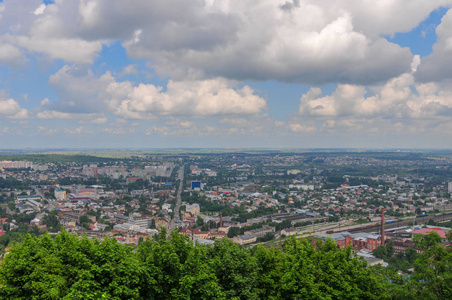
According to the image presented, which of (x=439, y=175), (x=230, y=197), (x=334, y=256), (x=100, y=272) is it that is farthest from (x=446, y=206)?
(x=100, y=272)

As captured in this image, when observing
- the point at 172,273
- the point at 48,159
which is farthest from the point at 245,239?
the point at 48,159

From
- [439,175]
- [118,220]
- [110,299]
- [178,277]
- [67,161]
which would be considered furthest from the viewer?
[67,161]

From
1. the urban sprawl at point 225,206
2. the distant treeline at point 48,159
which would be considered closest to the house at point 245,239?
the urban sprawl at point 225,206

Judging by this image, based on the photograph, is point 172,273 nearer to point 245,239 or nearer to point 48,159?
point 245,239

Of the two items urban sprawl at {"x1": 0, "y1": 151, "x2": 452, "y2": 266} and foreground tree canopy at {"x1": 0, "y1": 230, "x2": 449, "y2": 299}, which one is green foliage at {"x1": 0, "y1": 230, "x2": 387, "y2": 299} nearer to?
foreground tree canopy at {"x1": 0, "y1": 230, "x2": 449, "y2": 299}

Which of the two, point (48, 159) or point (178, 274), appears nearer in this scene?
point (178, 274)

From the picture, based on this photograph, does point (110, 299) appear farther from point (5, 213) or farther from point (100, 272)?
point (5, 213)

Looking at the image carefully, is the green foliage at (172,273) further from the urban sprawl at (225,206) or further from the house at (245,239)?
the house at (245,239)

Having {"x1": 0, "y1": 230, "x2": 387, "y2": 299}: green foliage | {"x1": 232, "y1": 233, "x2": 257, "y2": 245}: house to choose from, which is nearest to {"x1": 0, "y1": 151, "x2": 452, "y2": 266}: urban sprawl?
{"x1": 232, "y1": 233, "x2": 257, "y2": 245}: house
